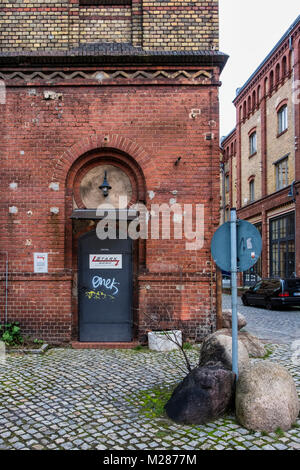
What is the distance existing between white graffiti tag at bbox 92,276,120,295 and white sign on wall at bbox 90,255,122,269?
258mm

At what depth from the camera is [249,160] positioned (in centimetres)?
2984

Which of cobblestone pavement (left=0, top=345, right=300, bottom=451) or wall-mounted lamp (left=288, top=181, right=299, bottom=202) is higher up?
wall-mounted lamp (left=288, top=181, right=299, bottom=202)

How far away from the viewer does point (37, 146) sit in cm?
871

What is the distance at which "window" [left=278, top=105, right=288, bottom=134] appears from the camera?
23688mm

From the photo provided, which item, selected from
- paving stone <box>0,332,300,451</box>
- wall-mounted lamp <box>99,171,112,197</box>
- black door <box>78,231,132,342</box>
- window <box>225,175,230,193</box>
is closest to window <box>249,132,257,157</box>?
window <box>225,175,230,193</box>

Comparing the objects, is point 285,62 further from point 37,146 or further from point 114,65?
point 37,146

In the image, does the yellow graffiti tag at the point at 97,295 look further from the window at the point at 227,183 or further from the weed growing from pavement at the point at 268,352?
the window at the point at 227,183

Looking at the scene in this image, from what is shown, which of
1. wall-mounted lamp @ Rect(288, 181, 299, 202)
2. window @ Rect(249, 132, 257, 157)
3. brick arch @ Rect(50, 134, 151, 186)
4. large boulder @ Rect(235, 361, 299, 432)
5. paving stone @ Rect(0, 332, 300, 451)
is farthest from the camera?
window @ Rect(249, 132, 257, 157)

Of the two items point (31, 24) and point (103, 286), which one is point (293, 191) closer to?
point (103, 286)

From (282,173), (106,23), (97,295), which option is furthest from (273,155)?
(97,295)

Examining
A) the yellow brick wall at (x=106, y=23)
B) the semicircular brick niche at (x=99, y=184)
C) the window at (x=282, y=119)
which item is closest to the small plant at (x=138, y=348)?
the semicircular brick niche at (x=99, y=184)

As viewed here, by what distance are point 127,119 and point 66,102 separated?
1.36 m

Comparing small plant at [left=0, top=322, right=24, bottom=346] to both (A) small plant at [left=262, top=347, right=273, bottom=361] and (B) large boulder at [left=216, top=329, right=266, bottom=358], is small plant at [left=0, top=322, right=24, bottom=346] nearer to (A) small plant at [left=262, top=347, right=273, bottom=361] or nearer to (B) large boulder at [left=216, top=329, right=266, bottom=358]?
(B) large boulder at [left=216, top=329, right=266, bottom=358]

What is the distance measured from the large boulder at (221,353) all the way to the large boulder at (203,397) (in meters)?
0.66
